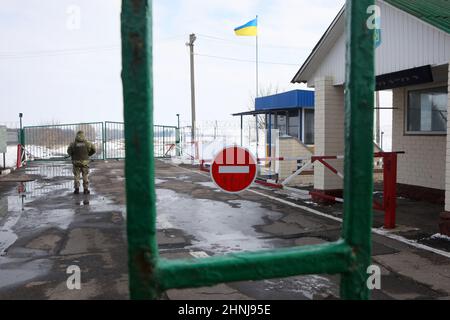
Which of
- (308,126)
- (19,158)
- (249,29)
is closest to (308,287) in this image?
(249,29)

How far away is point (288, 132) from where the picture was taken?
1947 centimetres

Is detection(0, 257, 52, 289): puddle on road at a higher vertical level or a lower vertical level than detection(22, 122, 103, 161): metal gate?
lower

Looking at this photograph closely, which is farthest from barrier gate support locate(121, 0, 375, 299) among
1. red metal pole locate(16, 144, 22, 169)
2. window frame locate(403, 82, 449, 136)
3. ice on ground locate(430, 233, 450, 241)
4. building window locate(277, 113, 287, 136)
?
red metal pole locate(16, 144, 22, 169)

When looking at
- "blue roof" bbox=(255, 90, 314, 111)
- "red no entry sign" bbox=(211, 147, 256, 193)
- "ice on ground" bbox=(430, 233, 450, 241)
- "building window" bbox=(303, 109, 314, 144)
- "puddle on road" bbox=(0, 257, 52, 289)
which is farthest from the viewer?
"building window" bbox=(303, 109, 314, 144)

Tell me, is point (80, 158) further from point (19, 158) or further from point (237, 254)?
point (19, 158)

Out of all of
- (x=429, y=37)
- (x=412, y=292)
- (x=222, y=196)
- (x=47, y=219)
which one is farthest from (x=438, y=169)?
(x=47, y=219)

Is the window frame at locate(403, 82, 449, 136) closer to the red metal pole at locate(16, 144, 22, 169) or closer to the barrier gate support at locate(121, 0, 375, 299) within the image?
the barrier gate support at locate(121, 0, 375, 299)

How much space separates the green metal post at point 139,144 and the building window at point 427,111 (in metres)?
9.95

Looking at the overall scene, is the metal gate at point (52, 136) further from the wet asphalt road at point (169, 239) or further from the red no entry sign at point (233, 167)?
the red no entry sign at point (233, 167)

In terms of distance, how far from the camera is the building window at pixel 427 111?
31.9ft

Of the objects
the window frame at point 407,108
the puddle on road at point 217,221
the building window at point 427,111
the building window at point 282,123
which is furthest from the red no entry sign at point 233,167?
the building window at point 282,123

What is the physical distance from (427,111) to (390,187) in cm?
396

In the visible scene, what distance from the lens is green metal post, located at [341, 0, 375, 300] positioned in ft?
3.88
